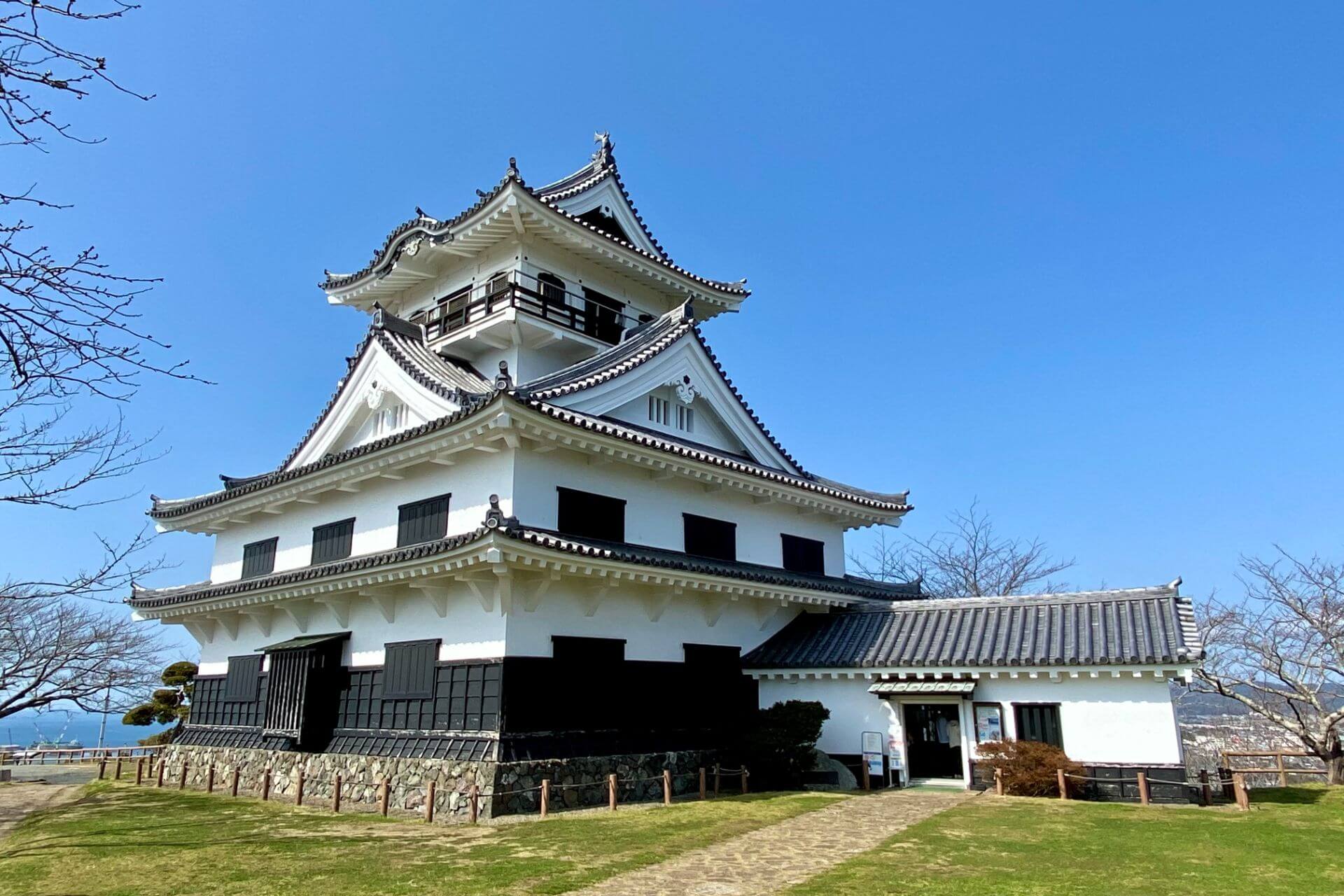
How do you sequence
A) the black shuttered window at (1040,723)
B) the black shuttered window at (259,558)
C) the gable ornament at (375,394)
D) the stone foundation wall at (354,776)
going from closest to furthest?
the stone foundation wall at (354,776) < the black shuttered window at (1040,723) < the gable ornament at (375,394) < the black shuttered window at (259,558)

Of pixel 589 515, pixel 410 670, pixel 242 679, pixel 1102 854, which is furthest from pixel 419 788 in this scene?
pixel 1102 854

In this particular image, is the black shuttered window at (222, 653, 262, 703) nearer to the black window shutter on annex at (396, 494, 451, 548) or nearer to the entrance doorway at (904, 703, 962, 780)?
the black window shutter on annex at (396, 494, 451, 548)

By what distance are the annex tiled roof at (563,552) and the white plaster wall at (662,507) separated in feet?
1.31

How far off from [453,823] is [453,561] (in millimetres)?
4354

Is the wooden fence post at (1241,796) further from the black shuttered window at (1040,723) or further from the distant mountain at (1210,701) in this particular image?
the black shuttered window at (1040,723)

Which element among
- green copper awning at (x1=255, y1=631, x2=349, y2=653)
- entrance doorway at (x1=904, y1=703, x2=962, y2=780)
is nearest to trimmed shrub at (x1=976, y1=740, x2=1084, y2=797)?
entrance doorway at (x1=904, y1=703, x2=962, y2=780)

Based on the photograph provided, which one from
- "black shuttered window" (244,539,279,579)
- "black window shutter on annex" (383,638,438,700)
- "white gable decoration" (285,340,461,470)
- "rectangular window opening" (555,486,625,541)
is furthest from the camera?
"black shuttered window" (244,539,279,579)

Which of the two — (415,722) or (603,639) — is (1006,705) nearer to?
(603,639)

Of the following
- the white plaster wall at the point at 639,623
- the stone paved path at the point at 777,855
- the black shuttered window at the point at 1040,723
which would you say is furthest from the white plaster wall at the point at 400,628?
the black shuttered window at the point at 1040,723

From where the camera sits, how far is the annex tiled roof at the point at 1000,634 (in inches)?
659

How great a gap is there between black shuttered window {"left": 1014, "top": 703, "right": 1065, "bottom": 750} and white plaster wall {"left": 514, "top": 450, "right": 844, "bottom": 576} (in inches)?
286

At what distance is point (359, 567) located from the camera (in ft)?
56.4

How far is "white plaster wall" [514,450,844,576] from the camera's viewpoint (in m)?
17.4

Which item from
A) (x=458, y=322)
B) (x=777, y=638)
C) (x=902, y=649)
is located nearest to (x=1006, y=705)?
(x=902, y=649)
